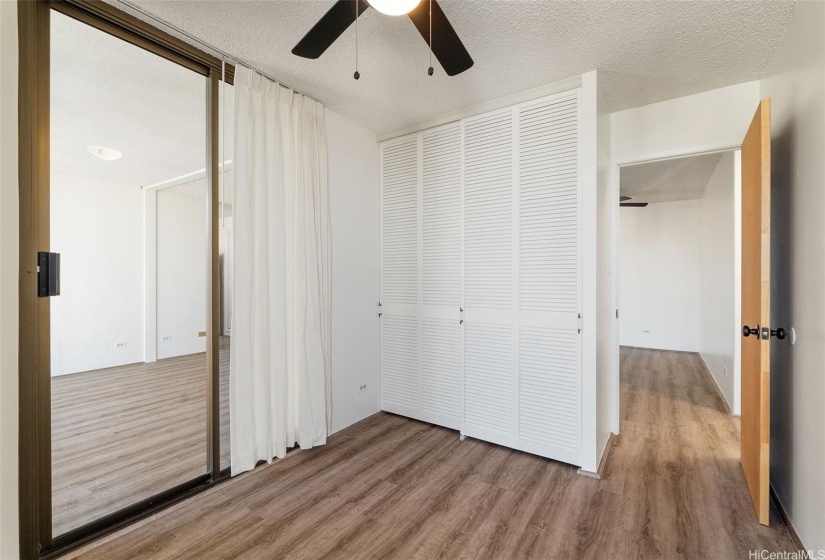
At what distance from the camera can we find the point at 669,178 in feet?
16.2

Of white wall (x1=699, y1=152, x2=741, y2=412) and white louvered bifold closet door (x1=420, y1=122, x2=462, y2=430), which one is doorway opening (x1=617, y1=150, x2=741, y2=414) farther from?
white louvered bifold closet door (x1=420, y1=122, x2=462, y2=430)

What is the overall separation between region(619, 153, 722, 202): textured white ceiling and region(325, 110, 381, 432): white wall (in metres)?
2.71

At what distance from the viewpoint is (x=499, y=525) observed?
2018 millimetres

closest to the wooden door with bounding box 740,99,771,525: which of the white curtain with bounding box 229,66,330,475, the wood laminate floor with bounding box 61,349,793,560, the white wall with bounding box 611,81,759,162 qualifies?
the wood laminate floor with bounding box 61,349,793,560

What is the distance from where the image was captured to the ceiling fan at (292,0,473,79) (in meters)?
1.45

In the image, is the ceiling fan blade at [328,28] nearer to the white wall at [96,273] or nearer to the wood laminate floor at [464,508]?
the white wall at [96,273]

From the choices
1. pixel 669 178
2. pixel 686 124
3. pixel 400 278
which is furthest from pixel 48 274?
pixel 669 178

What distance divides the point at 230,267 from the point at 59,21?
1452 millimetres

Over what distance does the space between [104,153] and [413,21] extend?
5.99ft

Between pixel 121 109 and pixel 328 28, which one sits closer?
pixel 328 28

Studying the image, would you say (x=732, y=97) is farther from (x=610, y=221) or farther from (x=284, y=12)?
(x=284, y=12)
